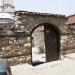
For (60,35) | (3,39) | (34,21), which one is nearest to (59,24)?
(60,35)

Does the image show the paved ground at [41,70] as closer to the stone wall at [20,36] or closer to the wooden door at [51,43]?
the stone wall at [20,36]

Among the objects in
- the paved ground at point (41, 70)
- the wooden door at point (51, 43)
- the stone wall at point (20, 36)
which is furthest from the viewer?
the wooden door at point (51, 43)

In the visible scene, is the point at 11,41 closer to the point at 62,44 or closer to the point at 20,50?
the point at 20,50

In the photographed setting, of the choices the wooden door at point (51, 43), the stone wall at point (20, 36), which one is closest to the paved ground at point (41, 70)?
the stone wall at point (20, 36)

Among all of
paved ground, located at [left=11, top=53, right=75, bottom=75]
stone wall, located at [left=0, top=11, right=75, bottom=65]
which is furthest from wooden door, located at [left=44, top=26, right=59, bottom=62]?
paved ground, located at [left=11, top=53, right=75, bottom=75]

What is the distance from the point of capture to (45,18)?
13617 millimetres

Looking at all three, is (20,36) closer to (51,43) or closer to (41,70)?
(41,70)

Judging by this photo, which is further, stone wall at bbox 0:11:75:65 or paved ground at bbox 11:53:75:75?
stone wall at bbox 0:11:75:65

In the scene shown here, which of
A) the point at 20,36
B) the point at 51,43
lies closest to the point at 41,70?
the point at 20,36

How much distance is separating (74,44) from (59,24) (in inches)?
92.5

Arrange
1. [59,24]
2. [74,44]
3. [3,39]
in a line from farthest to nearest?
1. [74,44]
2. [59,24]
3. [3,39]

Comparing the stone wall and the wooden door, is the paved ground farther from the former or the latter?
the wooden door

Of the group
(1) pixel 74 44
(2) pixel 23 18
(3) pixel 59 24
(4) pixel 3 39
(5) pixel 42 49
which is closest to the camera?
(4) pixel 3 39

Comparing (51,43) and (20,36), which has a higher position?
(20,36)
